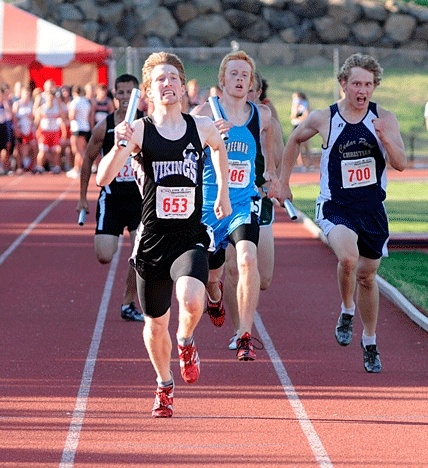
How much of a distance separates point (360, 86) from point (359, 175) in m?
0.58

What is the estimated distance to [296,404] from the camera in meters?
7.76

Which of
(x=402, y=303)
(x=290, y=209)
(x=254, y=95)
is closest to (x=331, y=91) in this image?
(x=402, y=303)

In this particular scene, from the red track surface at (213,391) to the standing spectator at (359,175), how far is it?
2.02 ft

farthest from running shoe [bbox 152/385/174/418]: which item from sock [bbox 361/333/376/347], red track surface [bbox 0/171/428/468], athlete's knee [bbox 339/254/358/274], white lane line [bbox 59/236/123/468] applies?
sock [bbox 361/333/376/347]

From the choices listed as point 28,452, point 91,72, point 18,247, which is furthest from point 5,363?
point 91,72

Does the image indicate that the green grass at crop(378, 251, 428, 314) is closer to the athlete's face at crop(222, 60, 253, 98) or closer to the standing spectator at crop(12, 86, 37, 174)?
the athlete's face at crop(222, 60, 253, 98)

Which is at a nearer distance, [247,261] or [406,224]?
[247,261]

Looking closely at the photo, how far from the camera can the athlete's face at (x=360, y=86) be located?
854 cm

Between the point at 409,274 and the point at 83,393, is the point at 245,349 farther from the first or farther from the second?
the point at 409,274

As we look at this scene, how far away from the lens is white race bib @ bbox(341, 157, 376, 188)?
8656 millimetres

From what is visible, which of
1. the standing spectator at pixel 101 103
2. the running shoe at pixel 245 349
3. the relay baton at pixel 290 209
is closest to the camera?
the running shoe at pixel 245 349

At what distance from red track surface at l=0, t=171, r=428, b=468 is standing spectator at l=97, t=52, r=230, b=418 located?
0.57 meters

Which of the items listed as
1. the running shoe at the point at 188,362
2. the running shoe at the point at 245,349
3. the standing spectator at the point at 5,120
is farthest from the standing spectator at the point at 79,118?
the running shoe at the point at 188,362

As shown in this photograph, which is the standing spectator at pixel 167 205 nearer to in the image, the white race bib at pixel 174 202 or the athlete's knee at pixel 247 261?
the white race bib at pixel 174 202
